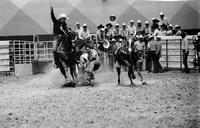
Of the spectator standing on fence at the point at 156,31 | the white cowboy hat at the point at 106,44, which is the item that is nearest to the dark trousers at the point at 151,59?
the spectator standing on fence at the point at 156,31

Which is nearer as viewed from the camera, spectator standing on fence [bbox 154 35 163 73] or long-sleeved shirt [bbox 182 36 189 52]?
long-sleeved shirt [bbox 182 36 189 52]

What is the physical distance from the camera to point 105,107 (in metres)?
9.69

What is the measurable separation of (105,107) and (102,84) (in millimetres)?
5475

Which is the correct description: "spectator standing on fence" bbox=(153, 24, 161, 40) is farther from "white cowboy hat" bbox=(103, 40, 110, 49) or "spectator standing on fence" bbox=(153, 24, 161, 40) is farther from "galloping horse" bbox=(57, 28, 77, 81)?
"galloping horse" bbox=(57, 28, 77, 81)

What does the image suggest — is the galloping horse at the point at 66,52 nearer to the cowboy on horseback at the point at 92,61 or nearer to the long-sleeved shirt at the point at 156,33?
the cowboy on horseback at the point at 92,61

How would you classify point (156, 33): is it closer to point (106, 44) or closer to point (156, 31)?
point (156, 31)

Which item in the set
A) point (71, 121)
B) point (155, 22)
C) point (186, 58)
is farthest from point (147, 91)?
point (155, 22)

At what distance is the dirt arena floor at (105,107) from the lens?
25.8ft

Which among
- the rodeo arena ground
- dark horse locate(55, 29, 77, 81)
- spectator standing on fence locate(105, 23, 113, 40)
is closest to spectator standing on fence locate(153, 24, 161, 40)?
the rodeo arena ground

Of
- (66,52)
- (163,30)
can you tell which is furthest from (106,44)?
(66,52)

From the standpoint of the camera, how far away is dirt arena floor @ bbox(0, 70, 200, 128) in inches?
310

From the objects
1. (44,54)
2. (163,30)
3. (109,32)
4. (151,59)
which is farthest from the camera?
(44,54)

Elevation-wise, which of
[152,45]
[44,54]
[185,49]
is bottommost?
[44,54]

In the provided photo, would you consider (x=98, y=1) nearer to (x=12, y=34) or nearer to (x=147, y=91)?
(x=12, y=34)
